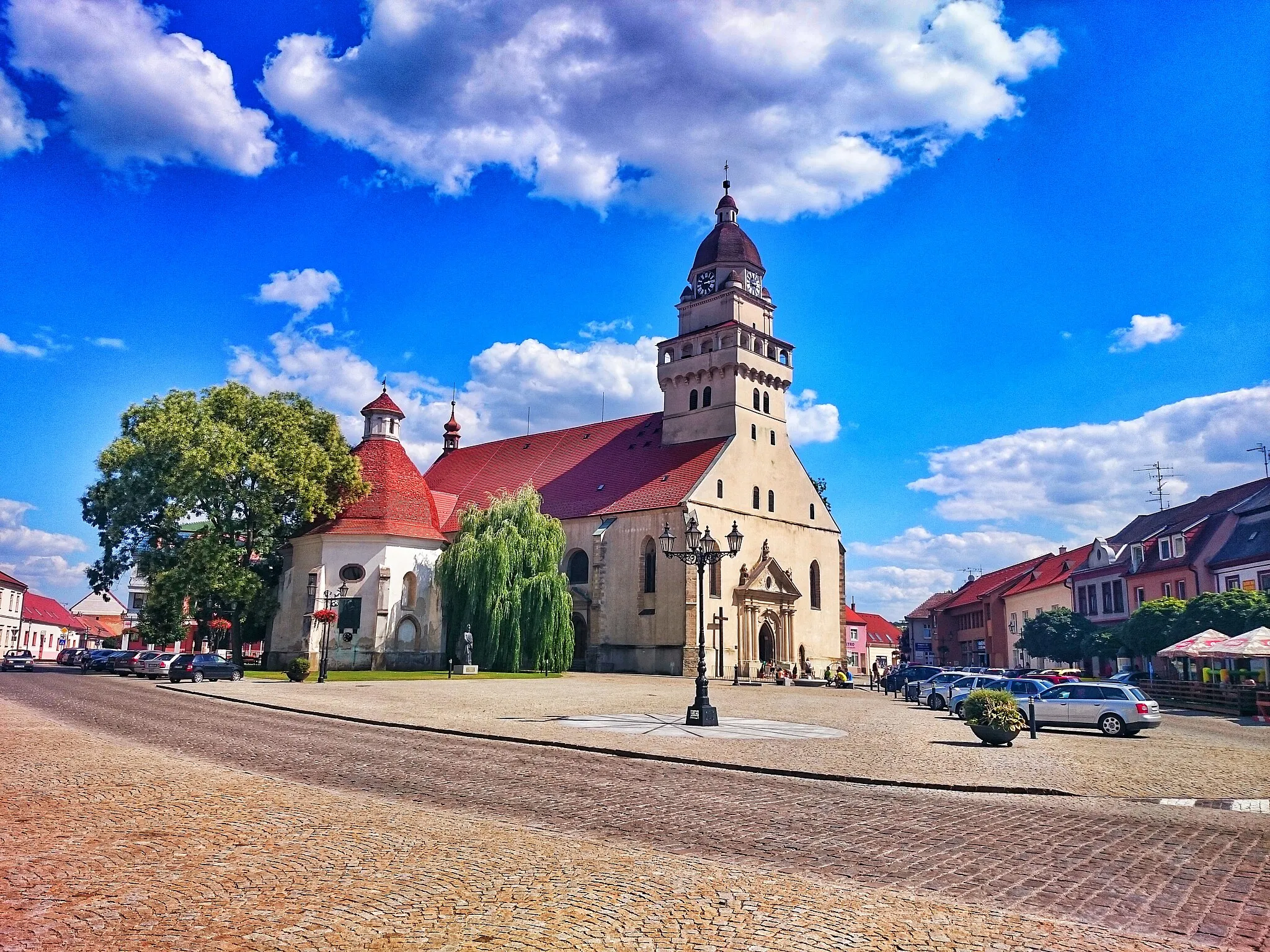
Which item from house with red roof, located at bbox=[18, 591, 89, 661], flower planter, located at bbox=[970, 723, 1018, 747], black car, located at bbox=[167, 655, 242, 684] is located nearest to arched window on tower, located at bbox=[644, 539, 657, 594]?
black car, located at bbox=[167, 655, 242, 684]

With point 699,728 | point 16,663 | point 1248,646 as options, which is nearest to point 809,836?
point 699,728

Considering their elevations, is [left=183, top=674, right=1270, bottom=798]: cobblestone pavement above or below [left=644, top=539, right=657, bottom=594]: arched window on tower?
below

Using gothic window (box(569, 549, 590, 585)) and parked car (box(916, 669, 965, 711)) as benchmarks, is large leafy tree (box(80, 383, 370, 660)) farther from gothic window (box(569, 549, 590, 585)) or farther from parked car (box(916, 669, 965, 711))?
parked car (box(916, 669, 965, 711))

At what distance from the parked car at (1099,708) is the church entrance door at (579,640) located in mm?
31460

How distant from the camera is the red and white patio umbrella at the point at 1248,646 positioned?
93.4 ft

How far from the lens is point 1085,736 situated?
22906mm

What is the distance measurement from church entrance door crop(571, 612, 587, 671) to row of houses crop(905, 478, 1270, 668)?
32.5 meters

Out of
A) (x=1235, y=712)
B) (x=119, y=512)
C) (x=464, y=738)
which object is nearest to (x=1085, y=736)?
(x=1235, y=712)

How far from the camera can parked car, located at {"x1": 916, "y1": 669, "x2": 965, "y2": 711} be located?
32.8 meters

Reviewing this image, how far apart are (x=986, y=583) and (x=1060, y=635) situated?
39.1 meters

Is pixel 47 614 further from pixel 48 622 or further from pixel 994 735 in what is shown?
pixel 994 735

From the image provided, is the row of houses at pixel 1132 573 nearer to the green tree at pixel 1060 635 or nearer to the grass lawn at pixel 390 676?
the green tree at pixel 1060 635

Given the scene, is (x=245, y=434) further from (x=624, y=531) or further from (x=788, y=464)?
(x=788, y=464)

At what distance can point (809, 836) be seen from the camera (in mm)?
9227
